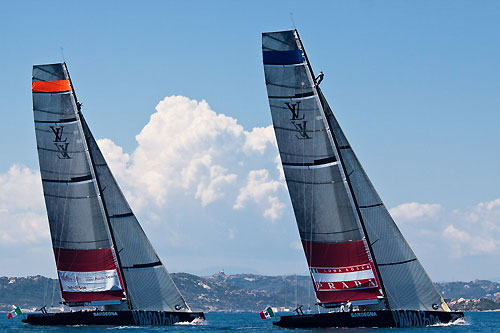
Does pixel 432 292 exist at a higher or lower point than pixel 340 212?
lower

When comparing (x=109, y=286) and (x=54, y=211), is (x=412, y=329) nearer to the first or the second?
(x=109, y=286)

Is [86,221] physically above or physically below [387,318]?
above

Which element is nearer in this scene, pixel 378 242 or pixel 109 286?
pixel 378 242

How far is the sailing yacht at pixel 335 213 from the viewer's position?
52.0m

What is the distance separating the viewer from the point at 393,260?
2067 inches

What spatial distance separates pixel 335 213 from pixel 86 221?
18.2 m

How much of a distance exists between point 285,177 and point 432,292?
10724 millimetres

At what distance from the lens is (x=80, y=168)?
201ft

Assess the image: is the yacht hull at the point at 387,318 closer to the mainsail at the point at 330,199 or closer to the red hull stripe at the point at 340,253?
the mainsail at the point at 330,199

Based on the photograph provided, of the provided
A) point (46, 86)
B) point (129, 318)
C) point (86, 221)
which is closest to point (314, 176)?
point (129, 318)

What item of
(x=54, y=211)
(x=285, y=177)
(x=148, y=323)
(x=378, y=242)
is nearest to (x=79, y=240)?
(x=54, y=211)

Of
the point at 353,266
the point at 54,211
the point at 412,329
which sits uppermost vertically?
the point at 54,211

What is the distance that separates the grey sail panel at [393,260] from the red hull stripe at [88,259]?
60.7 feet

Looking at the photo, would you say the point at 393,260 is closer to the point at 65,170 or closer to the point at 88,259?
the point at 88,259
